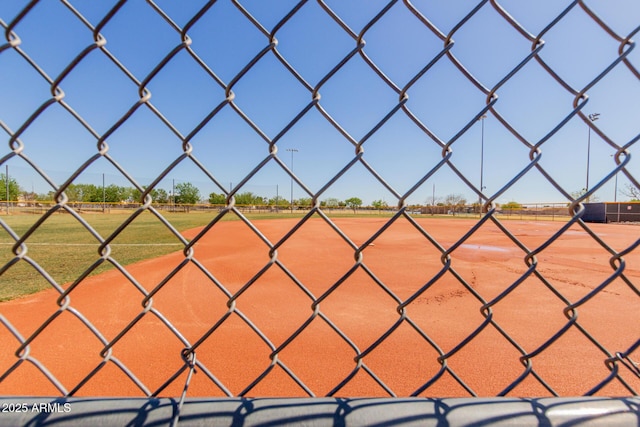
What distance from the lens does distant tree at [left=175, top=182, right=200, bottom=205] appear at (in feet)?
161

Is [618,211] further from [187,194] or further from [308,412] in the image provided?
[187,194]

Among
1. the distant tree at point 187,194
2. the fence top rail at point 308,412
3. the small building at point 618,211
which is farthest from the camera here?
the distant tree at point 187,194

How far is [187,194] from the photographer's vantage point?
49.3 metres

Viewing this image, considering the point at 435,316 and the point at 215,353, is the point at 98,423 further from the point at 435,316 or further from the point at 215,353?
the point at 435,316

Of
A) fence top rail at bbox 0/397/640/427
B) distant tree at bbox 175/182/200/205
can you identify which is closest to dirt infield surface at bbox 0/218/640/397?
fence top rail at bbox 0/397/640/427

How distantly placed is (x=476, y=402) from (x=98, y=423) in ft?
2.90

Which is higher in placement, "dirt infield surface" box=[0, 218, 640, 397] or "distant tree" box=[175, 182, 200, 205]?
"distant tree" box=[175, 182, 200, 205]

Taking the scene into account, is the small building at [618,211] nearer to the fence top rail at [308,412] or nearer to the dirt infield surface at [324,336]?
the dirt infield surface at [324,336]

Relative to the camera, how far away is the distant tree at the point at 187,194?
161 ft

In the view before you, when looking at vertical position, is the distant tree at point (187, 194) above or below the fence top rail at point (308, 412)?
above

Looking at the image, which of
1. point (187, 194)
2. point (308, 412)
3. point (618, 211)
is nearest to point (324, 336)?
point (308, 412)

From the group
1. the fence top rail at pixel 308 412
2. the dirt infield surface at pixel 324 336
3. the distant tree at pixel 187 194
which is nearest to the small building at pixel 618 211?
the dirt infield surface at pixel 324 336

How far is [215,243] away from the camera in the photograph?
9.74 m

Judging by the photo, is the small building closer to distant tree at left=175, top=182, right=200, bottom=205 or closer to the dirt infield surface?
the dirt infield surface
